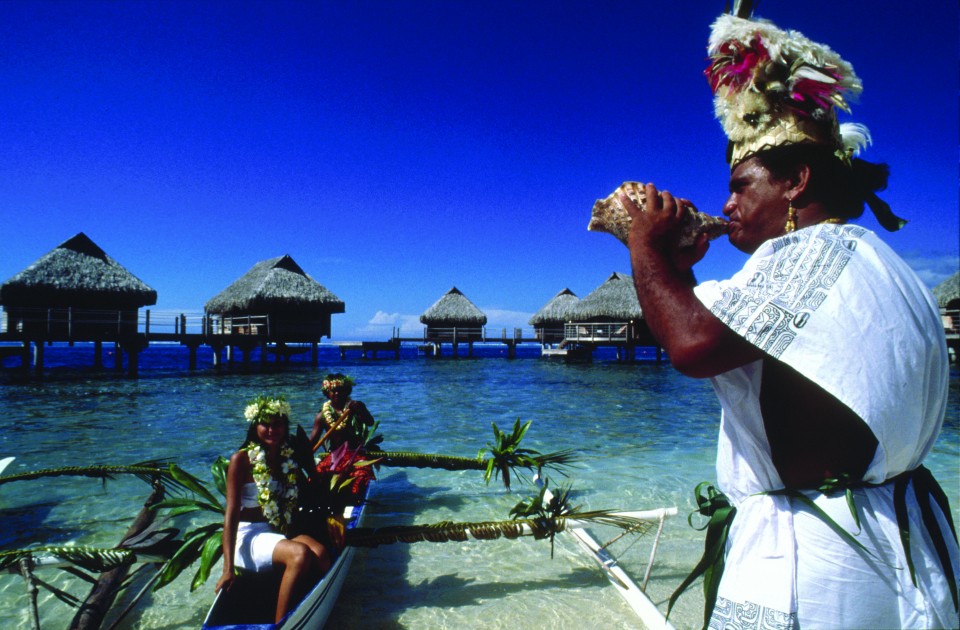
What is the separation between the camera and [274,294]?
92.8 ft

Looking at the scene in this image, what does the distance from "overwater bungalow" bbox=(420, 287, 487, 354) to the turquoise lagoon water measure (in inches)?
818

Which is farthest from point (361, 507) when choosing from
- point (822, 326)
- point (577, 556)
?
point (822, 326)

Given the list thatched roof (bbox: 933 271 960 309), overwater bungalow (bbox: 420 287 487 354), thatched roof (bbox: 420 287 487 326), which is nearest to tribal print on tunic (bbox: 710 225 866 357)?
thatched roof (bbox: 933 271 960 309)

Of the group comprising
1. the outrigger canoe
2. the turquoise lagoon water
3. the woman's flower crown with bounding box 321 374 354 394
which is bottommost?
the turquoise lagoon water

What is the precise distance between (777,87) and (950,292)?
3540cm

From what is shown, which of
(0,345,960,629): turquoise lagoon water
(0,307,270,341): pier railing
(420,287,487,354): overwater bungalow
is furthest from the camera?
(420,287,487,354): overwater bungalow

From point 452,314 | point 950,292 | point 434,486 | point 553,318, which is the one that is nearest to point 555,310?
point 553,318

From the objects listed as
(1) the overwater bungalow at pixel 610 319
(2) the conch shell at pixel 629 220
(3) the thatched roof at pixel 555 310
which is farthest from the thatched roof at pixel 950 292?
(2) the conch shell at pixel 629 220

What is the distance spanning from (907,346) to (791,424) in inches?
9.3

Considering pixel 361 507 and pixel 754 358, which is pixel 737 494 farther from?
pixel 361 507

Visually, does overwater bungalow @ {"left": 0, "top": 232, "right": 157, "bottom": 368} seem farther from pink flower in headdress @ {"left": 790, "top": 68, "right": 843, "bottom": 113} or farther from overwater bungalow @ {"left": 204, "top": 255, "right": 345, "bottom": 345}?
pink flower in headdress @ {"left": 790, "top": 68, "right": 843, "bottom": 113}

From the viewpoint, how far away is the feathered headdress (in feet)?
3.93

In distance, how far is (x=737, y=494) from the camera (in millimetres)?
1176

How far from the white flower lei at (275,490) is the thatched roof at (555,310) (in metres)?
38.2
